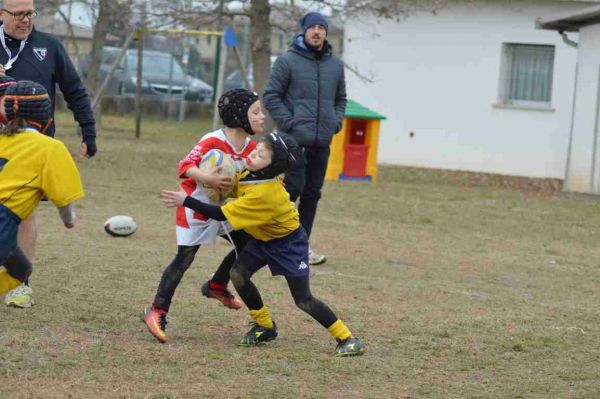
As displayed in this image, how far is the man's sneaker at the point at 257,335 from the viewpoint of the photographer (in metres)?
6.27

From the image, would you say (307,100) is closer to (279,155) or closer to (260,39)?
(279,155)

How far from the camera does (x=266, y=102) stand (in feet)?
29.6

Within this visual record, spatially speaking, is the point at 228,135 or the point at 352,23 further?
the point at 352,23

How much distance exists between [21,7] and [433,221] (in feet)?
26.1

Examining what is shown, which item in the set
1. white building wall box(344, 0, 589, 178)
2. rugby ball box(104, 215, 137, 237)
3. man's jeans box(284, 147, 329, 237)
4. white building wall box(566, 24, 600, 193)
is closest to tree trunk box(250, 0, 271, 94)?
white building wall box(344, 0, 589, 178)

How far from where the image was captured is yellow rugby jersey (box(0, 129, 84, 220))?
5289 millimetres

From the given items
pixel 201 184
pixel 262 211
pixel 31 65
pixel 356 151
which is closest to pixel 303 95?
pixel 31 65

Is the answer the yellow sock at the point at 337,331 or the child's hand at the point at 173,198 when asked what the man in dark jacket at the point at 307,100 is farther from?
the child's hand at the point at 173,198

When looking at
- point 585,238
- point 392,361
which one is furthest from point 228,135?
point 585,238

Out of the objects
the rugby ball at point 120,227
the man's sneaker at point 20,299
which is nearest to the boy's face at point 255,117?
the man's sneaker at point 20,299

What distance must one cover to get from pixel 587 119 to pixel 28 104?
14871mm

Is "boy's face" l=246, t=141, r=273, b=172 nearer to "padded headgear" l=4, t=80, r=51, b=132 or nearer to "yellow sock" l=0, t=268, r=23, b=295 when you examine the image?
"padded headgear" l=4, t=80, r=51, b=132

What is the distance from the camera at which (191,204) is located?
5.75 meters

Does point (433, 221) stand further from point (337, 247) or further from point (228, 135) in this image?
point (228, 135)
